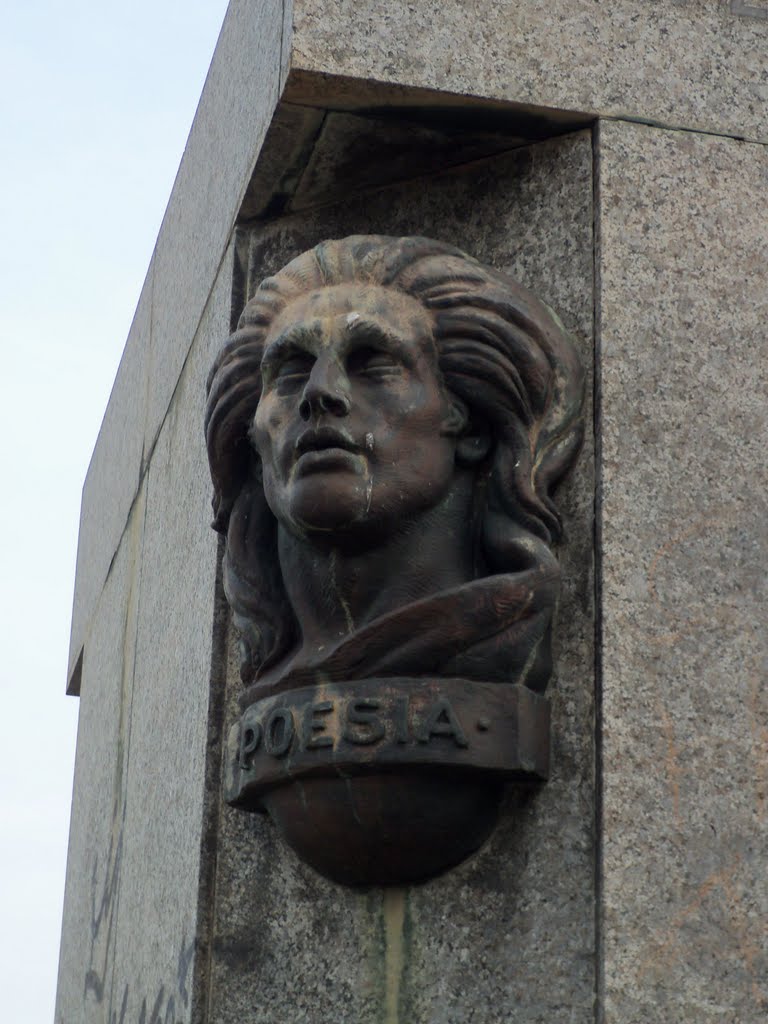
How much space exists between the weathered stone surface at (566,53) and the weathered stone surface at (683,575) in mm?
95

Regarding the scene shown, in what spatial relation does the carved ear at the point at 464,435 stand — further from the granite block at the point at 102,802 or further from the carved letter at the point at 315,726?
the granite block at the point at 102,802

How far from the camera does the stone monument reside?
123 inches

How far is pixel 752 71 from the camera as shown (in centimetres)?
370

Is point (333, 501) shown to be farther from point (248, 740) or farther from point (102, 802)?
point (102, 802)

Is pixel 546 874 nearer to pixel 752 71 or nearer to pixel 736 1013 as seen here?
pixel 736 1013

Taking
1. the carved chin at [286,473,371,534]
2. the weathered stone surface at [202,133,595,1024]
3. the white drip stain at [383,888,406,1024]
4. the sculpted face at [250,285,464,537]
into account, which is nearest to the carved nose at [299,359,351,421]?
the sculpted face at [250,285,464,537]

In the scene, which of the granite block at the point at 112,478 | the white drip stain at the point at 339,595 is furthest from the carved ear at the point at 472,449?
the granite block at the point at 112,478

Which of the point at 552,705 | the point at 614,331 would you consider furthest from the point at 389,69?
the point at 552,705

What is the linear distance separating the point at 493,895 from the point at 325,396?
92cm

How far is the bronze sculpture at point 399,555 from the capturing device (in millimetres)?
3168

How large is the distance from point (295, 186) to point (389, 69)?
40cm

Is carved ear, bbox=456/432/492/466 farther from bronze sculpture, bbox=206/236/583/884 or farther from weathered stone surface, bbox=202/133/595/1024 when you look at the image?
weathered stone surface, bbox=202/133/595/1024

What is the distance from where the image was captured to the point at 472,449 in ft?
11.0

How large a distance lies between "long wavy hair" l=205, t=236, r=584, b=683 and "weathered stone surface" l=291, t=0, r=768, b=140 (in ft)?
1.25
